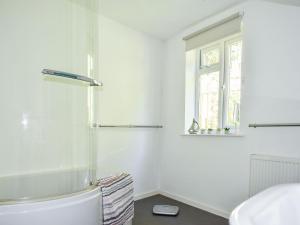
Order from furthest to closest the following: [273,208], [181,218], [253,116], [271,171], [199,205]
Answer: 1. [199,205]
2. [181,218]
3. [253,116]
4. [271,171]
5. [273,208]

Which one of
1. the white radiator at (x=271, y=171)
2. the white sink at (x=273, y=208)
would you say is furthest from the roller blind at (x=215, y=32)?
the white sink at (x=273, y=208)

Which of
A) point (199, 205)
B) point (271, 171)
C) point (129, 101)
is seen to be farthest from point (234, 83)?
point (199, 205)

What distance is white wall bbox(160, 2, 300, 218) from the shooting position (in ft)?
6.21

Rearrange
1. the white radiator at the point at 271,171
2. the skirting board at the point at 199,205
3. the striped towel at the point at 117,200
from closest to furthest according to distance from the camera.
A: the striped towel at the point at 117,200
the white radiator at the point at 271,171
the skirting board at the point at 199,205

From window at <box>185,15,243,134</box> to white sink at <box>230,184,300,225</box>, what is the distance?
1154mm

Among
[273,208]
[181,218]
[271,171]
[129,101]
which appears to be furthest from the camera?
[129,101]

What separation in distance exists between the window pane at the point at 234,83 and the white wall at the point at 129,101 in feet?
3.30

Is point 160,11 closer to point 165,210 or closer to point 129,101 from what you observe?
point 129,101

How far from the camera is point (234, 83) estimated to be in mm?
2494

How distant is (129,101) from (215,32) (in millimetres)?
1298

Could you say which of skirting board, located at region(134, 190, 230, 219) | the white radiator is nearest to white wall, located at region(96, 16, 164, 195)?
skirting board, located at region(134, 190, 230, 219)

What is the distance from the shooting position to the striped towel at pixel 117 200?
5.42 ft

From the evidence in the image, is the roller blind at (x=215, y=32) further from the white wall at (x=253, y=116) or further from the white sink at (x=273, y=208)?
the white sink at (x=273, y=208)

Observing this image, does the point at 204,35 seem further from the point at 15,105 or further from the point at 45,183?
the point at 45,183
